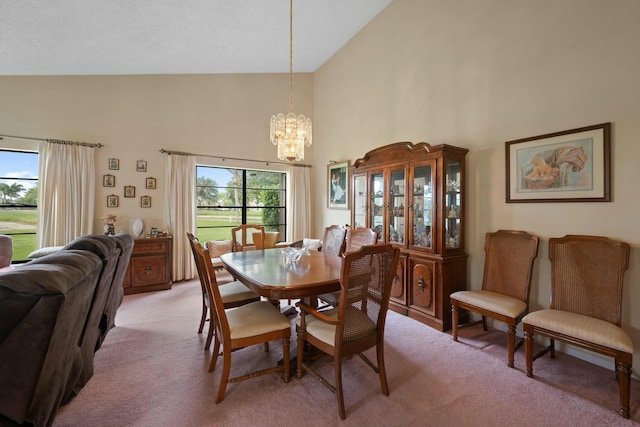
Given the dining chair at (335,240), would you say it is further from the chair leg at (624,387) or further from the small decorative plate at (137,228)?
the small decorative plate at (137,228)

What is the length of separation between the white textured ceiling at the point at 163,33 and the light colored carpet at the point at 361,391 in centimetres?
344

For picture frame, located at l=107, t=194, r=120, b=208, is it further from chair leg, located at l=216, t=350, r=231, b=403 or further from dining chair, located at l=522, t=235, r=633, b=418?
dining chair, located at l=522, t=235, r=633, b=418

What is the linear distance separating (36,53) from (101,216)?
2.17 m

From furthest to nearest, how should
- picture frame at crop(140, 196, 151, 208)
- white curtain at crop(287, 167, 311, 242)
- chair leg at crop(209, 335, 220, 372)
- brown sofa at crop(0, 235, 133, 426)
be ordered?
white curtain at crop(287, 167, 311, 242) → picture frame at crop(140, 196, 151, 208) → chair leg at crop(209, 335, 220, 372) → brown sofa at crop(0, 235, 133, 426)

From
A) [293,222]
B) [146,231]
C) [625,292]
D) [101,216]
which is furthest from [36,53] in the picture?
[625,292]

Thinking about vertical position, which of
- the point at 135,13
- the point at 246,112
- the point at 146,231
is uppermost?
the point at 135,13

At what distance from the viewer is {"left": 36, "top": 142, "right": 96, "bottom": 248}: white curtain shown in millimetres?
3797

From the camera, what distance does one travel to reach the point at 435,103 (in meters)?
Result: 3.46

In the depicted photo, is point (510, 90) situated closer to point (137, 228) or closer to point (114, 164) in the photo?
point (137, 228)

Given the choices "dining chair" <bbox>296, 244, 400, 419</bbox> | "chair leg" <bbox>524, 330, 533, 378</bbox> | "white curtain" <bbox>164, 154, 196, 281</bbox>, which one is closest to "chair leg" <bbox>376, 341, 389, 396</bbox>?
"dining chair" <bbox>296, 244, 400, 419</bbox>

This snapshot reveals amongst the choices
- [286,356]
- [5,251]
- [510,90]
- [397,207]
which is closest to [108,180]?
[5,251]

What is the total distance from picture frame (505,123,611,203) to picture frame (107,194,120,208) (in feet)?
17.3

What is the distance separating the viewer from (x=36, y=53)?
11.2ft

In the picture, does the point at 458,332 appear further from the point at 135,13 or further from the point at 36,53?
the point at 36,53
